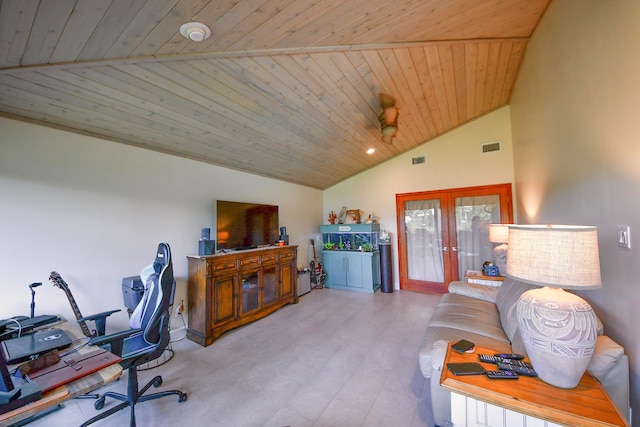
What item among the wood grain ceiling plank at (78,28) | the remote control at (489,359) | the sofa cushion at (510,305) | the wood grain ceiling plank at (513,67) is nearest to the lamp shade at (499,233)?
the sofa cushion at (510,305)

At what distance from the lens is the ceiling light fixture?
5.34 feet

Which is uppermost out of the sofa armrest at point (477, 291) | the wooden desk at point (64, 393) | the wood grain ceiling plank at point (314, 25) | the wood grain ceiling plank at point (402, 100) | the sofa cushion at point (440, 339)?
the wood grain ceiling plank at point (402, 100)

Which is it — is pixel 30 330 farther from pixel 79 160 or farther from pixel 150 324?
pixel 79 160

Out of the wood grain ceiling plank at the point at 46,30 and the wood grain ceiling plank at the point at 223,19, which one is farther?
the wood grain ceiling plank at the point at 223,19

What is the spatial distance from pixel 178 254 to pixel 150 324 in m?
1.51

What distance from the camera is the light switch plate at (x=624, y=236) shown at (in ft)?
4.28

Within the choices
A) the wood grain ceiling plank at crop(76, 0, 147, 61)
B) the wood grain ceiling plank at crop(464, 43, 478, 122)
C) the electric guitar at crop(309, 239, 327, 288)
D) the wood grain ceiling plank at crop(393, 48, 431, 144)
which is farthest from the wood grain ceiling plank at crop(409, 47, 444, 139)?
the electric guitar at crop(309, 239, 327, 288)

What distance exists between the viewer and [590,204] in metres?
1.69

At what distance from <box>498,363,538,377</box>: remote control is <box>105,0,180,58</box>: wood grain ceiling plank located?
273cm

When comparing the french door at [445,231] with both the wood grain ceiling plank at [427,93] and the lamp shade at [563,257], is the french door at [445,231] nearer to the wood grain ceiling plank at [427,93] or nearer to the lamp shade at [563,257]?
the wood grain ceiling plank at [427,93]

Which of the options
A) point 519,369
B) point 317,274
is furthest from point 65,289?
point 317,274

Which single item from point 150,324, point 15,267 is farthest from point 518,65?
point 15,267

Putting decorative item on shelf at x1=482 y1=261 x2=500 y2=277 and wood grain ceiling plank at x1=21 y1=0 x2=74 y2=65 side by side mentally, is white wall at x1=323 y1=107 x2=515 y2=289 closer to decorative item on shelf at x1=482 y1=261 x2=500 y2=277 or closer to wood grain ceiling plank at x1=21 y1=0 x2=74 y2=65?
decorative item on shelf at x1=482 y1=261 x2=500 y2=277

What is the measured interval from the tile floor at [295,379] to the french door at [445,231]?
156cm
